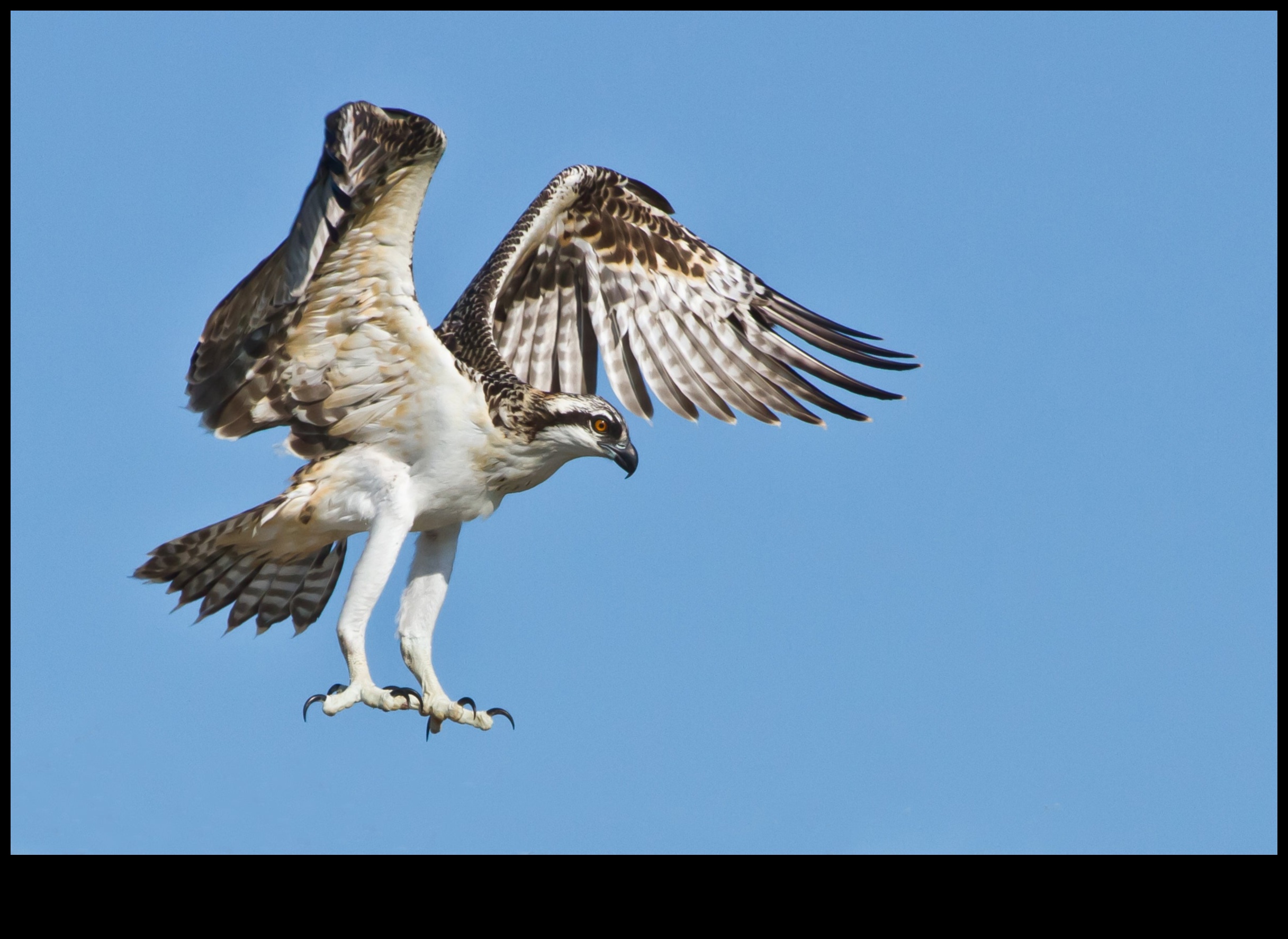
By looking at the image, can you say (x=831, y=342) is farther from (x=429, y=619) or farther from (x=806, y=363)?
(x=429, y=619)

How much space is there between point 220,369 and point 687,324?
310 centimetres

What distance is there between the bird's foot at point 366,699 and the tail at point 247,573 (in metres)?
1.22

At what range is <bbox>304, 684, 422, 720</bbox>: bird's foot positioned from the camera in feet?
26.5

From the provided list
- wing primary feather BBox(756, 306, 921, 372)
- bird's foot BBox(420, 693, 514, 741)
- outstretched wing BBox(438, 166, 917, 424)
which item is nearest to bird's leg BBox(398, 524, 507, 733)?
bird's foot BBox(420, 693, 514, 741)

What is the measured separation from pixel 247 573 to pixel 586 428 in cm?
A: 244

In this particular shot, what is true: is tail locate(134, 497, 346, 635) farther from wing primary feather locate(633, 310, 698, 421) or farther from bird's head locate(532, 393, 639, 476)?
wing primary feather locate(633, 310, 698, 421)

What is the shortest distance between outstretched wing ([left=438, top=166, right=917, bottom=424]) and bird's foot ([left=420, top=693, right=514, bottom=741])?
246 cm

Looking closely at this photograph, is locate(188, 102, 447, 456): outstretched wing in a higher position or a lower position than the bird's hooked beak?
higher

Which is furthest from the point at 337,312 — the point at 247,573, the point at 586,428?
the point at 247,573

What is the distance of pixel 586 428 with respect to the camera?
8531mm

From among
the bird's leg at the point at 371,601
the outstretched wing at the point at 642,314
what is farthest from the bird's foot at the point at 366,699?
the outstretched wing at the point at 642,314

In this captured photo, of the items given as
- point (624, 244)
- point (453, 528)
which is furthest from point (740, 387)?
point (453, 528)

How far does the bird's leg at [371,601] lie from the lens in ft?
26.9

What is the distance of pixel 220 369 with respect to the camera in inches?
352
